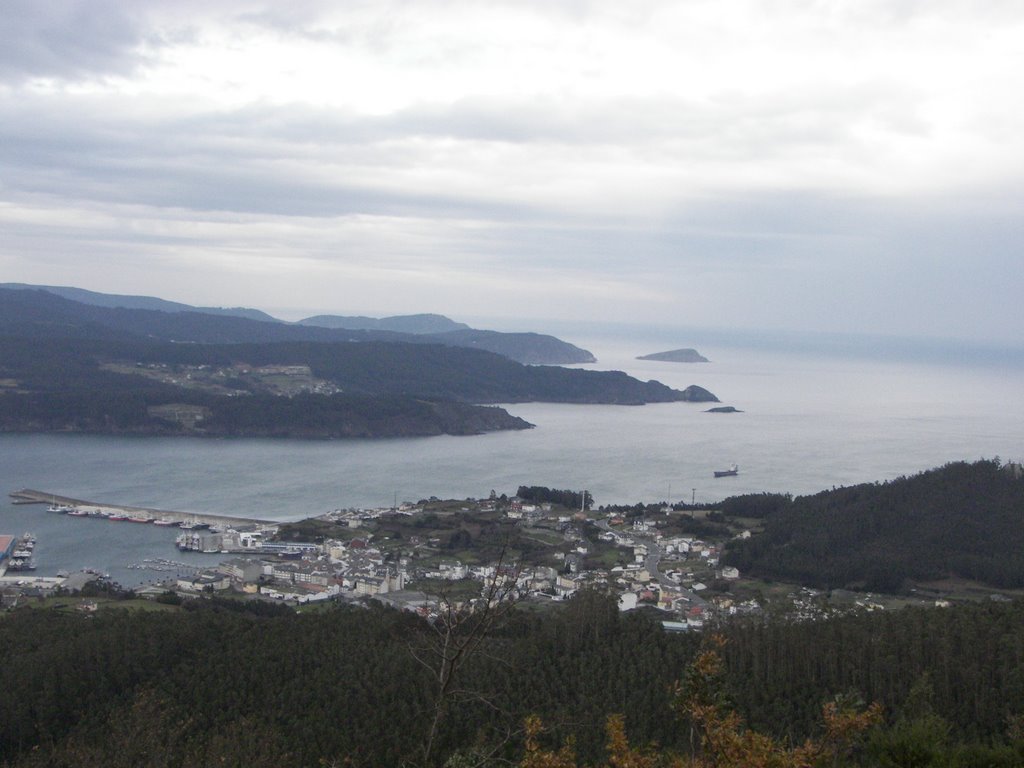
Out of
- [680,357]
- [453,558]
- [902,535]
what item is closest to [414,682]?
[453,558]

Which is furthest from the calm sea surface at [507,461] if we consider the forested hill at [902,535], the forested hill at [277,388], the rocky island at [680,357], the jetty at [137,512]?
the rocky island at [680,357]

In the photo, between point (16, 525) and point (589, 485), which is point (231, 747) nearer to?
point (16, 525)

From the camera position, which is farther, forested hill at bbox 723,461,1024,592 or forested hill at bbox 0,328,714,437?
forested hill at bbox 0,328,714,437

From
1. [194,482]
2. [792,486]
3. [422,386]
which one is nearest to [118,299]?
[422,386]

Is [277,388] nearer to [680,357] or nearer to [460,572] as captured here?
[460,572]

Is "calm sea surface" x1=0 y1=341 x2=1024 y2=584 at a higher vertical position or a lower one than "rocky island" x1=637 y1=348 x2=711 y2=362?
lower

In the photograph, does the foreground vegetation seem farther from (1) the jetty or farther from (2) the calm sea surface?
(1) the jetty

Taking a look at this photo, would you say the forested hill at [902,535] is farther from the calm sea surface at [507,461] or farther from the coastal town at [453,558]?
the calm sea surface at [507,461]

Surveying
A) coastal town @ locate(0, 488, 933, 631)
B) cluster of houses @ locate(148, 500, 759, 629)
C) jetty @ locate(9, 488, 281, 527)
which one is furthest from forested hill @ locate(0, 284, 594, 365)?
cluster of houses @ locate(148, 500, 759, 629)
